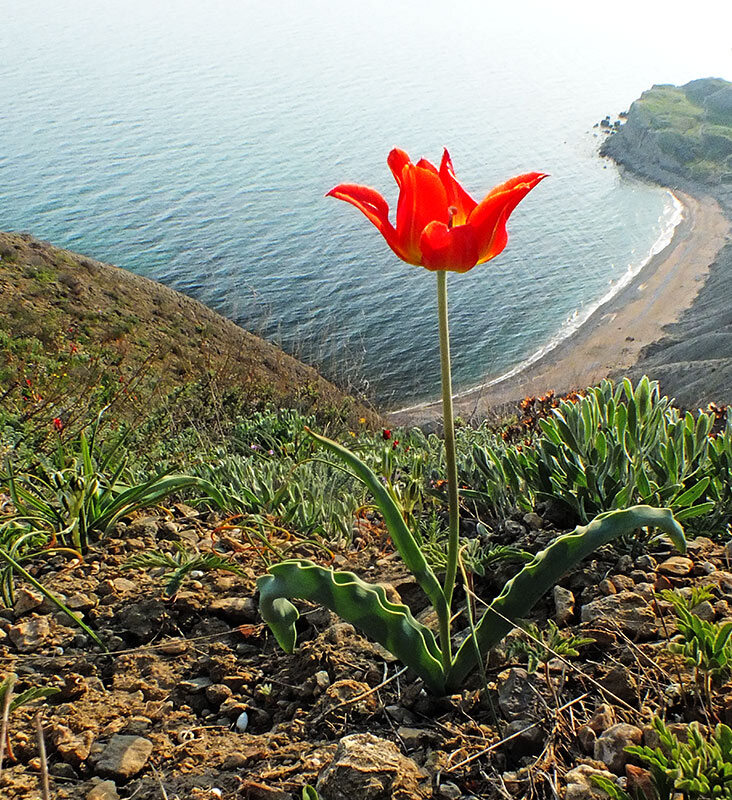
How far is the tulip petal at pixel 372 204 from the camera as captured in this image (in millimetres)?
1556

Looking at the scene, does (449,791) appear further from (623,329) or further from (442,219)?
(623,329)

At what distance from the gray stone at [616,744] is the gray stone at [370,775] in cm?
35

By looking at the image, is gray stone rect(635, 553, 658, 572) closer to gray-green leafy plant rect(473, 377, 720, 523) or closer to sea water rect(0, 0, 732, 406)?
gray-green leafy plant rect(473, 377, 720, 523)

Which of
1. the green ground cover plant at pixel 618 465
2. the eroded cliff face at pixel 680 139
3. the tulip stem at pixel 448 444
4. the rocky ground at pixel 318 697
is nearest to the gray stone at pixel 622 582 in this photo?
the rocky ground at pixel 318 697

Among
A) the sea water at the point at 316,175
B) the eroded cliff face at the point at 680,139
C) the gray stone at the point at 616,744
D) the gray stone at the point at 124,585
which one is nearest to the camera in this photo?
the gray stone at the point at 616,744

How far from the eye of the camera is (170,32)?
80.7 metres

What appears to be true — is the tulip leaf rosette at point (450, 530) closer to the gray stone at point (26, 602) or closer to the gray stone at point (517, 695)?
Answer: the gray stone at point (517, 695)

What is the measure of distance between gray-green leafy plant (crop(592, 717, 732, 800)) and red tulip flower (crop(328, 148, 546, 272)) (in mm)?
959

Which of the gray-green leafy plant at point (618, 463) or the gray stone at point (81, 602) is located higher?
the gray-green leafy plant at point (618, 463)

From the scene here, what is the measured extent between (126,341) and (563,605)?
49.2 feet

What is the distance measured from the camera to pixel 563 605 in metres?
1.97

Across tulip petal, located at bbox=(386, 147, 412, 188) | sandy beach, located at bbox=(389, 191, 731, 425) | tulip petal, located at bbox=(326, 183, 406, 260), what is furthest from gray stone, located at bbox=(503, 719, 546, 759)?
sandy beach, located at bbox=(389, 191, 731, 425)

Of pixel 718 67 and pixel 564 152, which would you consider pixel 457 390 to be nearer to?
pixel 564 152

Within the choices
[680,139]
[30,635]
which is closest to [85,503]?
[30,635]
